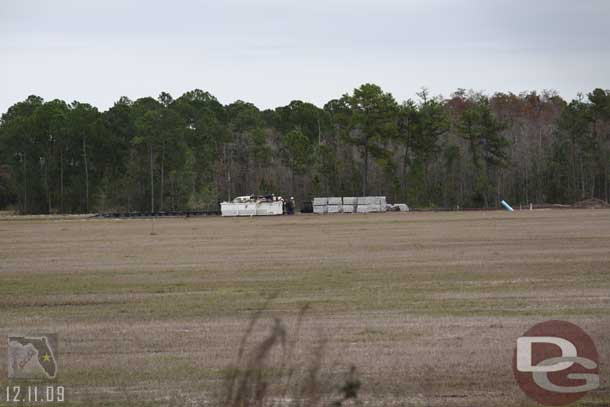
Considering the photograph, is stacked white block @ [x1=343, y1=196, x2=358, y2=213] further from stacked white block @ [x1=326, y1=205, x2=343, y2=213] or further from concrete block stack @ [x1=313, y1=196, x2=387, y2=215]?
stacked white block @ [x1=326, y1=205, x2=343, y2=213]

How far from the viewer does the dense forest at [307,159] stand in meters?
116

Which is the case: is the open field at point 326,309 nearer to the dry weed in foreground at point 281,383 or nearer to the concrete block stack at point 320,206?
the dry weed in foreground at point 281,383

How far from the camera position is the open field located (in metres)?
12.5

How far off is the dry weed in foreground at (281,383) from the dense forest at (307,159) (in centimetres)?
9897

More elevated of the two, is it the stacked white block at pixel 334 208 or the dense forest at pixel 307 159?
the dense forest at pixel 307 159

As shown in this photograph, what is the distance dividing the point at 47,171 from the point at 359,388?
12005cm

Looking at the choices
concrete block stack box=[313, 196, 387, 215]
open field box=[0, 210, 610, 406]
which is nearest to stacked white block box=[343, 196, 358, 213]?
concrete block stack box=[313, 196, 387, 215]

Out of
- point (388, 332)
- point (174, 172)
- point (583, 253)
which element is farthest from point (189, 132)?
point (388, 332)

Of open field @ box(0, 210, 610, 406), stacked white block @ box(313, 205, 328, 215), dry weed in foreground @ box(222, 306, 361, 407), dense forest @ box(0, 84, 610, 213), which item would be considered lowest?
dry weed in foreground @ box(222, 306, 361, 407)

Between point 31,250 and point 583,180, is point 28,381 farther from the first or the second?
point 583,180

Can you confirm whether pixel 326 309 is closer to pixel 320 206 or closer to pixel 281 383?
pixel 281 383

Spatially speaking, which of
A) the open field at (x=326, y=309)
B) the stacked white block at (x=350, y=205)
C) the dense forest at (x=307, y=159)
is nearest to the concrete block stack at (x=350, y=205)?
the stacked white block at (x=350, y=205)

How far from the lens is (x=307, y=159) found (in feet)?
403

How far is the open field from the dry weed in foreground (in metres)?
0.22
